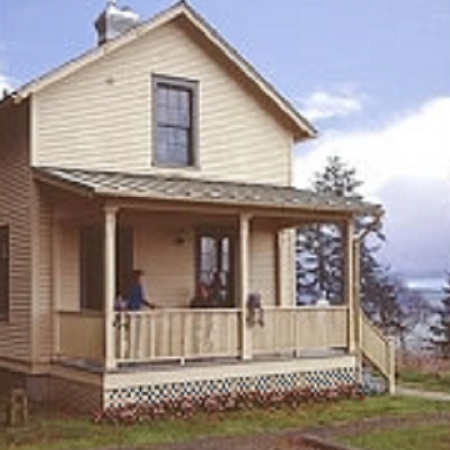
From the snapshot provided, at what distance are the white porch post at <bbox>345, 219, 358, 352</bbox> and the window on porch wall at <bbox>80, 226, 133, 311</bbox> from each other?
15.2ft

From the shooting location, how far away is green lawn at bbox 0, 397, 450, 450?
1379 centimetres

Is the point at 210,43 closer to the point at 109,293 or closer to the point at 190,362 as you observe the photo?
the point at 109,293

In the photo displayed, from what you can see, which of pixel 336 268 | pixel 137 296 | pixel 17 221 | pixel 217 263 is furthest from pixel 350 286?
pixel 336 268

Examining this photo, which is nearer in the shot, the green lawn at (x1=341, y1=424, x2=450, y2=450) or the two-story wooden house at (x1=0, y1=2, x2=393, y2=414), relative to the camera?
the green lawn at (x1=341, y1=424, x2=450, y2=450)

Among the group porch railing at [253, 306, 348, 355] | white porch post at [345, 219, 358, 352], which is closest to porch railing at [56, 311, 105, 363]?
porch railing at [253, 306, 348, 355]

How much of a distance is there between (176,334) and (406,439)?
4.99 meters

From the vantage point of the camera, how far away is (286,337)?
18.5m

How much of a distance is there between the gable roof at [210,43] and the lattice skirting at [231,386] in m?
6.22

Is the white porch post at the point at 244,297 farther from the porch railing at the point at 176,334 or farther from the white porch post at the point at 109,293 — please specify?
the white porch post at the point at 109,293

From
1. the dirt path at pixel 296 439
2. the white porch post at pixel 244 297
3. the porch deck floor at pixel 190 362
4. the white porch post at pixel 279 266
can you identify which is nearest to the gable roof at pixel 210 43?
the white porch post at pixel 279 266

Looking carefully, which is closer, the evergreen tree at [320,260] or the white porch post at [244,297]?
the white porch post at [244,297]

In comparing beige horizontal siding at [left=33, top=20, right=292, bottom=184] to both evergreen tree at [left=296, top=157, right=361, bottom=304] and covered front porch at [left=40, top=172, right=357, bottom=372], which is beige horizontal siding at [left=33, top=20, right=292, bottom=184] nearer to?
covered front porch at [left=40, top=172, right=357, bottom=372]

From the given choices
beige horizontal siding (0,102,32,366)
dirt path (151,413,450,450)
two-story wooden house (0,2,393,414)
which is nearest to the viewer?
dirt path (151,413,450,450)

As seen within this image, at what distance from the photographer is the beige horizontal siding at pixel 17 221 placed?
18.7 m
